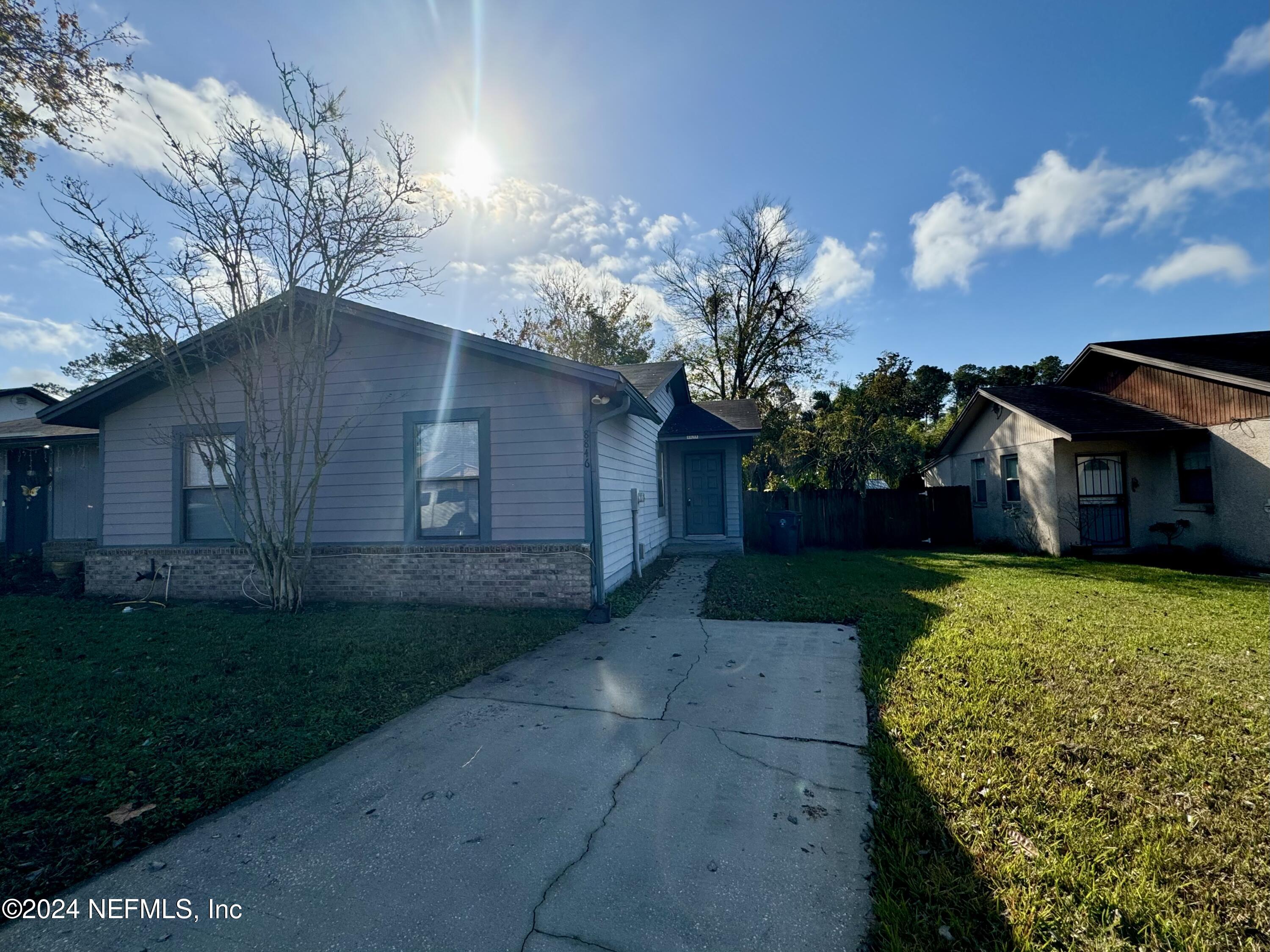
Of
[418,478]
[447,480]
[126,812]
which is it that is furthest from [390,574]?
[126,812]

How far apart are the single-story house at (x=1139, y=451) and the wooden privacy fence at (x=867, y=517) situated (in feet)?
3.38

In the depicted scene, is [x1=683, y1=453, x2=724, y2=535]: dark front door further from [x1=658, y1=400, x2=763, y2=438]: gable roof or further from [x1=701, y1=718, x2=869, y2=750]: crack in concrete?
[x1=701, y1=718, x2=869, y2=750]: crack in concrete

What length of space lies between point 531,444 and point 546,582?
5.89 ft

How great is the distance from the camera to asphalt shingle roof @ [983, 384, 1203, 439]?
10844mm

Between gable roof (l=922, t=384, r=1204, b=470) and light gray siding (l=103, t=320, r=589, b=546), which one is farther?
gable roof (l=922, t=384, r=1204, b=470)

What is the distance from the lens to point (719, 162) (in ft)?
32.8

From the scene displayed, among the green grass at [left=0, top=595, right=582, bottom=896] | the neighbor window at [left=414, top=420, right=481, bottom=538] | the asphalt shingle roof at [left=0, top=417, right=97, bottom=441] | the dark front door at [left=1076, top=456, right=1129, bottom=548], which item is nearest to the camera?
the green grass at [left=0, top=595, right=582, bottom=896]

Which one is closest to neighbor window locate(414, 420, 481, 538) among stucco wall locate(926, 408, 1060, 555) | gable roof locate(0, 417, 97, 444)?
gable roof locate(0, 417, 97, 444)

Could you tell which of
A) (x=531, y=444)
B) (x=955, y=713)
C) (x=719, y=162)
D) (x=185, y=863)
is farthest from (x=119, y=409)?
(x=955, y=713)

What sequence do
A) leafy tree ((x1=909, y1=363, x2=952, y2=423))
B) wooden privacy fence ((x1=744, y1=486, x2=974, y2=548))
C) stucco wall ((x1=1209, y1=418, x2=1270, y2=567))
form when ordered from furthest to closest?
leafy tree ((x1=909, y1=363, x2=952, y2=423)) < wooden privacy fence ((x1=744, y1=486, x2=974, y2=548)) < stucco wall ((x1=1209, y1=418, x2=1270, y2=567))

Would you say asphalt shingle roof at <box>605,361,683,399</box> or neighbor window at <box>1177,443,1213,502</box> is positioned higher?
asphalt shingle roof at <box>605,361,683,399</box>

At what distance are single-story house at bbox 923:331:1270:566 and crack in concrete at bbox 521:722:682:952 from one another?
1185 cm

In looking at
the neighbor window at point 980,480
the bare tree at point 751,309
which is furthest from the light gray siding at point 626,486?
the bare tree at point 751,309

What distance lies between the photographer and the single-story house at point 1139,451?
9930 mm
